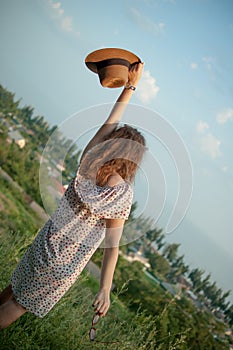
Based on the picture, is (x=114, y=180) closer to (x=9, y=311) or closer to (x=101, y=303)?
(x=101, y=303)

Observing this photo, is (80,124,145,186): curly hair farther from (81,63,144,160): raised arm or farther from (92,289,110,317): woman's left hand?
(92,289,110,317): woman's left hand

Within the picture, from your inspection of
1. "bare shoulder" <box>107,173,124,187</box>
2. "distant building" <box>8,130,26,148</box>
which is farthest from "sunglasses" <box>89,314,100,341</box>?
"distant building" <box>8,130,26,148</box>

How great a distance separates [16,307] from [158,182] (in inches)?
34.0

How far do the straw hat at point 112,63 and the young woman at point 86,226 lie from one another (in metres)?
0.26

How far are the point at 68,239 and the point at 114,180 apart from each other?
0.33 metres

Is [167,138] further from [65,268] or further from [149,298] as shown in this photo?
[149,298]

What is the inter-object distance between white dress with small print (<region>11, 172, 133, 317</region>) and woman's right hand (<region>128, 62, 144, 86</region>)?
0.51m

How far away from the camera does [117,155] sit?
1991mm

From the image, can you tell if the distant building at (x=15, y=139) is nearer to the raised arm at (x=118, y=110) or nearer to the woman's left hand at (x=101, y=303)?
the raised arm at (x=118, y=110)

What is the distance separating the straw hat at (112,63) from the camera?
2145 mm

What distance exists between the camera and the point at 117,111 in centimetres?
213

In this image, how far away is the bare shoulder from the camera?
6.50 feet

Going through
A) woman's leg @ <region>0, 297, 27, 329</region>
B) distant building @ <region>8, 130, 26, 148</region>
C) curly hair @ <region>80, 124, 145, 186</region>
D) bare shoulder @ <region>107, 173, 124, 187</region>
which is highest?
distant building @ <region>8, 130, 26, 148</region>

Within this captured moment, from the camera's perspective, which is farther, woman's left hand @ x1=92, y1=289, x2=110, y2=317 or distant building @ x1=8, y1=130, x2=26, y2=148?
distant building @ x1=8, y1=130, x2=26, y2=148
